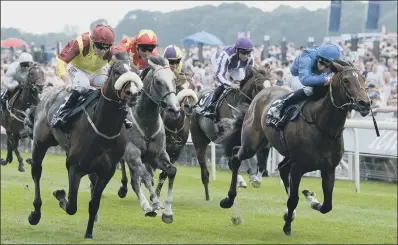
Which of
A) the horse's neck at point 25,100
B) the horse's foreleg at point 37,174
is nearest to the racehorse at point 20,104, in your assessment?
the horse's neck at point 25,100

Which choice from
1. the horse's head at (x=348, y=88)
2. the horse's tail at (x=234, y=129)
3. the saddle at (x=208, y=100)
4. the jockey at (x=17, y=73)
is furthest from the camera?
the jockey at (x=17, y=73)

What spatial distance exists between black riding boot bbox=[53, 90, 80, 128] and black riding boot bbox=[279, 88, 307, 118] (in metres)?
2.18

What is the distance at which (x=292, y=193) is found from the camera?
33.9 feet

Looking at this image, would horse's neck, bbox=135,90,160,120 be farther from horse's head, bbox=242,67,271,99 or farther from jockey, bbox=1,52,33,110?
jockey, bbox=1,52,33,110

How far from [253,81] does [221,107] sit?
772 millimetres

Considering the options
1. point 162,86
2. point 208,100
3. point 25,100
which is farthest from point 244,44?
point 25,100

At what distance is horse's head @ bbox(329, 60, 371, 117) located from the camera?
8891mm

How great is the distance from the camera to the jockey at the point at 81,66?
31.7ft

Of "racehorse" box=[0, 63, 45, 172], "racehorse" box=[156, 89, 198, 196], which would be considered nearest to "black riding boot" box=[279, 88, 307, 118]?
"racehorse" box=[156, 89, 198, 196]

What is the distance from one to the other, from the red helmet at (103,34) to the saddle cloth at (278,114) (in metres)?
2.14

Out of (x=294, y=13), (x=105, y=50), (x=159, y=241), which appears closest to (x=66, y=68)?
(x=105, y=50)

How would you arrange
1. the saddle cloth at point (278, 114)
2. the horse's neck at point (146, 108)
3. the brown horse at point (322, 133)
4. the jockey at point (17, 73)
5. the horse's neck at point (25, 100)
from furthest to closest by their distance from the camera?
the jockey at point (17, 73)
the horse's neck at point (25, 100)
the saddle cloth at point (278, 114)
the horse's neck at point (146, 108)
the brown horse at point (322, 133)

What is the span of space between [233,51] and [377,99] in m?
5.26

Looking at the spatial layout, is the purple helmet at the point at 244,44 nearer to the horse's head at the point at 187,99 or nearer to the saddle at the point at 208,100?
the saddle at the point at 208,100
